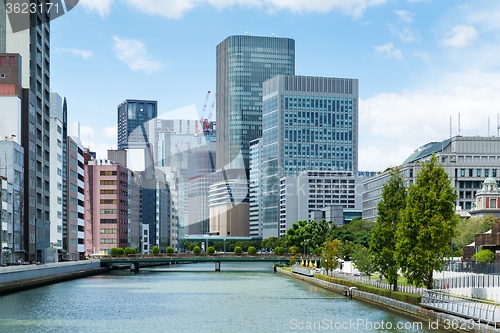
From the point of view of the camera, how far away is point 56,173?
16350 cm

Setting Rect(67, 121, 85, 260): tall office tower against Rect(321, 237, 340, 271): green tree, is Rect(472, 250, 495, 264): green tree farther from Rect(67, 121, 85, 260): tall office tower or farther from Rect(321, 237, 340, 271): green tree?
Rect(67, 121, 85, 260): tall office tower

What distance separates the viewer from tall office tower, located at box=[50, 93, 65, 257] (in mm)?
161000

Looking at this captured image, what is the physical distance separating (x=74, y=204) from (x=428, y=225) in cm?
13940

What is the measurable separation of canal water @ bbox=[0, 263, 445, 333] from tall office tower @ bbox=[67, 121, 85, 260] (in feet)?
266

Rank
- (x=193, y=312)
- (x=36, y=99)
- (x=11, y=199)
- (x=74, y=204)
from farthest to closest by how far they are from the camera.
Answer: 1. (x=74, y=204)
2. (x=36, y=99)
3. (x=11, y=199)
4. (x=193, y=312)

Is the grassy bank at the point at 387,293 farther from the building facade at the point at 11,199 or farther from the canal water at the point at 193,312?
the building facade at the point at 11,199

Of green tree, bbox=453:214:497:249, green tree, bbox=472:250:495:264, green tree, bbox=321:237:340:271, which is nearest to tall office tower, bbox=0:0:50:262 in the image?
green tree, bbox=321:237:340:271

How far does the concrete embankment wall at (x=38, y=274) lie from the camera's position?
92.1 metres

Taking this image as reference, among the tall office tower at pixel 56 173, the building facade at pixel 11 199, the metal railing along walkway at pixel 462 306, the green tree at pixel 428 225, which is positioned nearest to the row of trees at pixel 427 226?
the green tree at pixel 428 225

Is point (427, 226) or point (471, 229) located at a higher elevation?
point (427, 226)

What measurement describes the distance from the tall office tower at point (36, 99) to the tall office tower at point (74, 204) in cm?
3339

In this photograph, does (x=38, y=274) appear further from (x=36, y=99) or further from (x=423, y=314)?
(x=423, y=314)

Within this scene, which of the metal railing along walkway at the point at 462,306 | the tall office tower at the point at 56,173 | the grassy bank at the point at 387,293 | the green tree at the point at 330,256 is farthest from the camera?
the tall office tower at the point at 56,173

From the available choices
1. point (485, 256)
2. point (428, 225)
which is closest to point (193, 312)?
point (428, 225)
